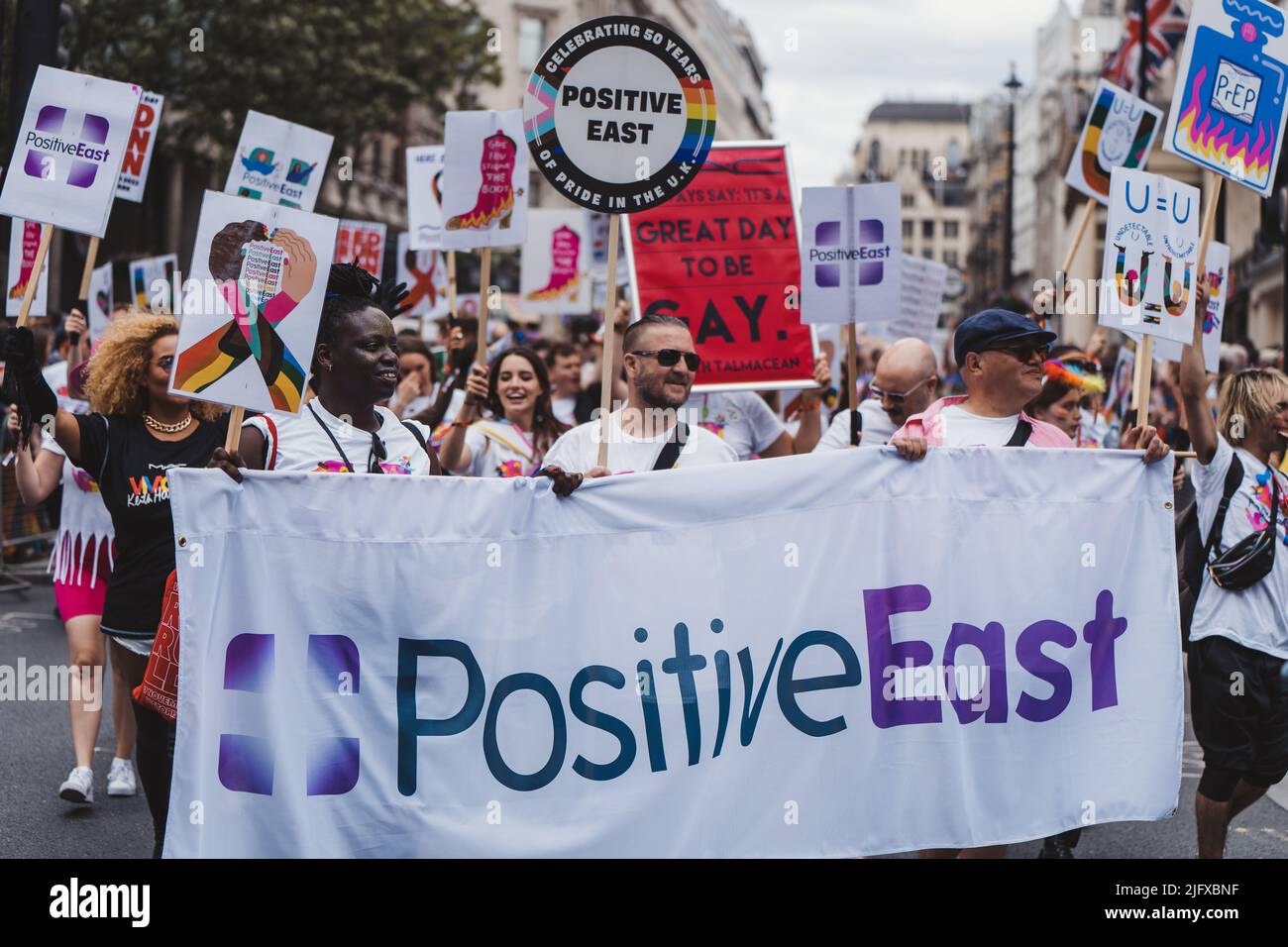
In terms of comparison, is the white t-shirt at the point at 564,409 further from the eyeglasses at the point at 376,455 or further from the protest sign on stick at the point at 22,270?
the eyeglasses at the point at 376,455

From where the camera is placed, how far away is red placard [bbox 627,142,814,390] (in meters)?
7.52

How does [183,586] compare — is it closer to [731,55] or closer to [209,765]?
[209,765]

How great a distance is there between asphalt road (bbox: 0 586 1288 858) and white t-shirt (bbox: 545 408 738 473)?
2132 millimetres

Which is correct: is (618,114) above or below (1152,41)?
below

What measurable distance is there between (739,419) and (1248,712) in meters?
2.48

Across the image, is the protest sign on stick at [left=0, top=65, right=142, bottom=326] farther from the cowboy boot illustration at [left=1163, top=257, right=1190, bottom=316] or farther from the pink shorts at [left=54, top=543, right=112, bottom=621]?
the cowboy boot illustration at [left=1163, top=257, right=1190, bottom=316]

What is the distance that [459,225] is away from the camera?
706 cm

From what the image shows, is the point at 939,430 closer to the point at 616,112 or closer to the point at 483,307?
the point at 616,112

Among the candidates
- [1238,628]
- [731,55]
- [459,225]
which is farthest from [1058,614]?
[731,55]

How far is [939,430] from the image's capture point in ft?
16.4

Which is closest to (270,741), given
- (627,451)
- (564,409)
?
(627,451)

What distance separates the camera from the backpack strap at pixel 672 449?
202 inches
